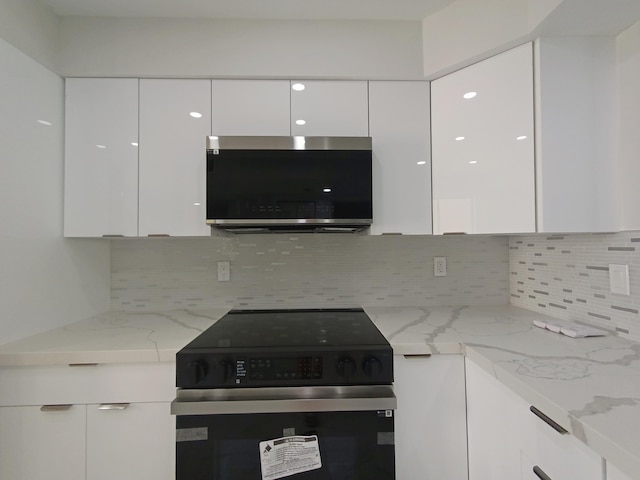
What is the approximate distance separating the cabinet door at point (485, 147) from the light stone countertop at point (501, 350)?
457 millimetres

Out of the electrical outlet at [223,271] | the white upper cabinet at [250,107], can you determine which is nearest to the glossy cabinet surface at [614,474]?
the white upper cabinet at [250,107]

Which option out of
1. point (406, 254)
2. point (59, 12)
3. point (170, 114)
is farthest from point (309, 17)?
point (406, 254)

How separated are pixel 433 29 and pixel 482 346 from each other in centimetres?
141

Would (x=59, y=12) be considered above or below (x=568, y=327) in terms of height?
above

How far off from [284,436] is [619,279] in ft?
4.51

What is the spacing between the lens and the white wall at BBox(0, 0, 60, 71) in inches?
49.4

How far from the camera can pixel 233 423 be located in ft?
3.60

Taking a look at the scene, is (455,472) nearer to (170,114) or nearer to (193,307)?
(193,307)

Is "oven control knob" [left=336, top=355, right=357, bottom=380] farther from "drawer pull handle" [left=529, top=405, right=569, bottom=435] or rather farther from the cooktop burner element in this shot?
"drawer pull handle" [left=529, top=405, right=569, bottom=435]

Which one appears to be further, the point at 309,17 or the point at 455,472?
the point at 309,17

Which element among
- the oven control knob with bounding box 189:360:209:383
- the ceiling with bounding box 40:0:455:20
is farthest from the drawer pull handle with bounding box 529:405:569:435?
the ceiling with bounding box 40:0:455:20

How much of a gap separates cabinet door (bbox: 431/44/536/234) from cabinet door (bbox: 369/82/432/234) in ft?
0.20

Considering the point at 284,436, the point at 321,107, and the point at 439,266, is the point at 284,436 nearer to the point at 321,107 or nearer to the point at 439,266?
the point at 439,266

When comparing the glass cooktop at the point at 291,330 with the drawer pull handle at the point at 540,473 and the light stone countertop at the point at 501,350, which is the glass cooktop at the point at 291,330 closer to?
the light stone countertop at the point at 501,350
